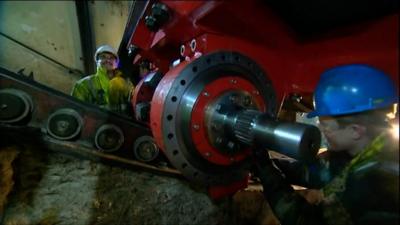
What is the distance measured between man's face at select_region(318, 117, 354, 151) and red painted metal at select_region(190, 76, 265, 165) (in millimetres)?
330

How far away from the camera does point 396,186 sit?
0.75 m

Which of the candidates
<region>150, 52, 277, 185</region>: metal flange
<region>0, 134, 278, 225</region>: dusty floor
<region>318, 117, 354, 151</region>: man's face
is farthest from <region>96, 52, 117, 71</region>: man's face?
<region>318, 117, 354, 151</region>: man's face

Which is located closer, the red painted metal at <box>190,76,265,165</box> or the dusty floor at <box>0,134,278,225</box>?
the red painted metal at <box>190,76,265,165</box>

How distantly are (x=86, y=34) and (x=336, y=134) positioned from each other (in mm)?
3992

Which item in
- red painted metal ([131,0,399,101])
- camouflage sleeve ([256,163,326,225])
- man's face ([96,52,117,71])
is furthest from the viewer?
man's face ([96,52,117,71])

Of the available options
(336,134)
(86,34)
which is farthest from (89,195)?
(86,34)

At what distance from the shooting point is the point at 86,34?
401 cm

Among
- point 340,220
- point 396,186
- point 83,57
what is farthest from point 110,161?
point 83,57

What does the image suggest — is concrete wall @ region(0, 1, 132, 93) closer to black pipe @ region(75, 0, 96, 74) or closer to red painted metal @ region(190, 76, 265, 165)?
black pipe @ region(75, 0, 96, 74)

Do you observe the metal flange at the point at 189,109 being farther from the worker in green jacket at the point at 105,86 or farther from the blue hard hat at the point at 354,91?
the worker in green jacket at the point at 105,86

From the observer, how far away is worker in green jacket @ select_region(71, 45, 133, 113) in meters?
2.46

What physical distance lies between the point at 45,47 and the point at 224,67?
3717 mm

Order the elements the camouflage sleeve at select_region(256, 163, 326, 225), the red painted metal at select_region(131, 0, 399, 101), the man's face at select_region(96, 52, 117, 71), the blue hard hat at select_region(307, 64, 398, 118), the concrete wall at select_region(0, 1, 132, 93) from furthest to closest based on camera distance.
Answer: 1. the concrete wall at select_region(0, 1, 132, 93)
2. the man's face at select_region(96, 52, 117, 71)
3. the camouflage sleeve at select_region(256, 163, 326, 225)
4. the red painted metal at select_region(131, 0, 399, 101)
5. the blue hard hat at select_region(307, 64, 398, 118)

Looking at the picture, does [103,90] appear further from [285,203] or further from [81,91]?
[285,203]
